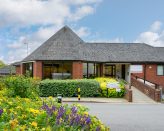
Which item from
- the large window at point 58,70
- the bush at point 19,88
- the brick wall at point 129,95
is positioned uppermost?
the large window at point 58,70

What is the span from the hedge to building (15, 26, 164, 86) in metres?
6.88

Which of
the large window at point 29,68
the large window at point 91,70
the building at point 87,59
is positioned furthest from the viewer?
the large window at point 29,68

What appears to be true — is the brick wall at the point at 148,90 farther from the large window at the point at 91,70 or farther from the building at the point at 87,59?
the large window at the point at 91,70

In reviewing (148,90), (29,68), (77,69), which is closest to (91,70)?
(77,69)

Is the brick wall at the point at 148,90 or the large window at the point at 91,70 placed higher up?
the large window at the point at 91,70

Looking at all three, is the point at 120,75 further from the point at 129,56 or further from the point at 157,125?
the point at 157,125

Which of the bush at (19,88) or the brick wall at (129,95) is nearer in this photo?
the bush at (19,88)

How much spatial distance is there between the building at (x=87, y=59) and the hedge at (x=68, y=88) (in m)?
6.88

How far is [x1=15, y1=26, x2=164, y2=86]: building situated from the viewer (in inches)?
1628

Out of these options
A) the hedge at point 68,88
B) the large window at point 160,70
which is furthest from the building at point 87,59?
the hedge at point 68,88

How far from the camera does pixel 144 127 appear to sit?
15383 mm

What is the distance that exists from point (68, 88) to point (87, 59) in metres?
9.36

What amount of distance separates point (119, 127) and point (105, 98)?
1862 centimetres

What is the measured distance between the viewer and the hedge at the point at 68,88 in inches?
1341
